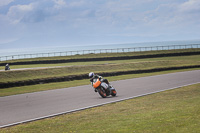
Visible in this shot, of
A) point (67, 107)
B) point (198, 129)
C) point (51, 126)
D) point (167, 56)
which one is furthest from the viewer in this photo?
point (167, 56)

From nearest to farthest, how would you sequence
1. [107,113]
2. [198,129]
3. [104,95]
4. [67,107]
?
1. [198,129]
2. [107,113]
3. [67,107]
4. [104,95]

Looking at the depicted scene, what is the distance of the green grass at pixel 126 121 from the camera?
27.8 feet

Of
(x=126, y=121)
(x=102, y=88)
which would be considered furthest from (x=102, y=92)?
(x=126, y=121)

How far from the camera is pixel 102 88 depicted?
54.6 feet

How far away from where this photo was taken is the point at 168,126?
27.8 feet

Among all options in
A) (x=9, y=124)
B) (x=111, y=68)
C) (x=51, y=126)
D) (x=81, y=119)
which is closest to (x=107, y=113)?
(x=81, y=119)

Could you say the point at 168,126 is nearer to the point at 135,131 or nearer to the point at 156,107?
the point at 135,131

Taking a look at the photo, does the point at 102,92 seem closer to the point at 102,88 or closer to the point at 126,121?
the point at 102,88

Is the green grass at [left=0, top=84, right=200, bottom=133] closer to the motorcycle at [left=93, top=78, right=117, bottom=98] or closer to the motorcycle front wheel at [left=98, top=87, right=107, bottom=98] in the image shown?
the motorcycle at [left=93, top=78, right=117, bottom=98]

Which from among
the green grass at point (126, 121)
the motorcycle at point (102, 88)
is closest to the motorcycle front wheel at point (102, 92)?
the motorcycle at point (102, 88)

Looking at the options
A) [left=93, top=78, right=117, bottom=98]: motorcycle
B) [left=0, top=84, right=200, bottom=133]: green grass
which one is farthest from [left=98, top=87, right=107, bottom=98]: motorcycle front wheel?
[left=0, top=84, right=200, bottom=133]: green grass

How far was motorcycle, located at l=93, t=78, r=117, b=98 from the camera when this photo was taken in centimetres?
1620

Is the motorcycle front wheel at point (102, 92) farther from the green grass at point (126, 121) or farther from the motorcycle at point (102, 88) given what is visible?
the green grass at point (126, 121)

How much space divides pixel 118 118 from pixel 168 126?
7.20 ft
